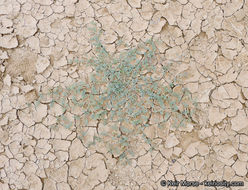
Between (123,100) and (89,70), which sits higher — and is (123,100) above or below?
below

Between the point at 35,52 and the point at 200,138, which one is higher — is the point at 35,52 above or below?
above

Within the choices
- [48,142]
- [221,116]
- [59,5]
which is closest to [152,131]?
[221,116]

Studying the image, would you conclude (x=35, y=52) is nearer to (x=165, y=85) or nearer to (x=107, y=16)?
(x=107, y=16)
